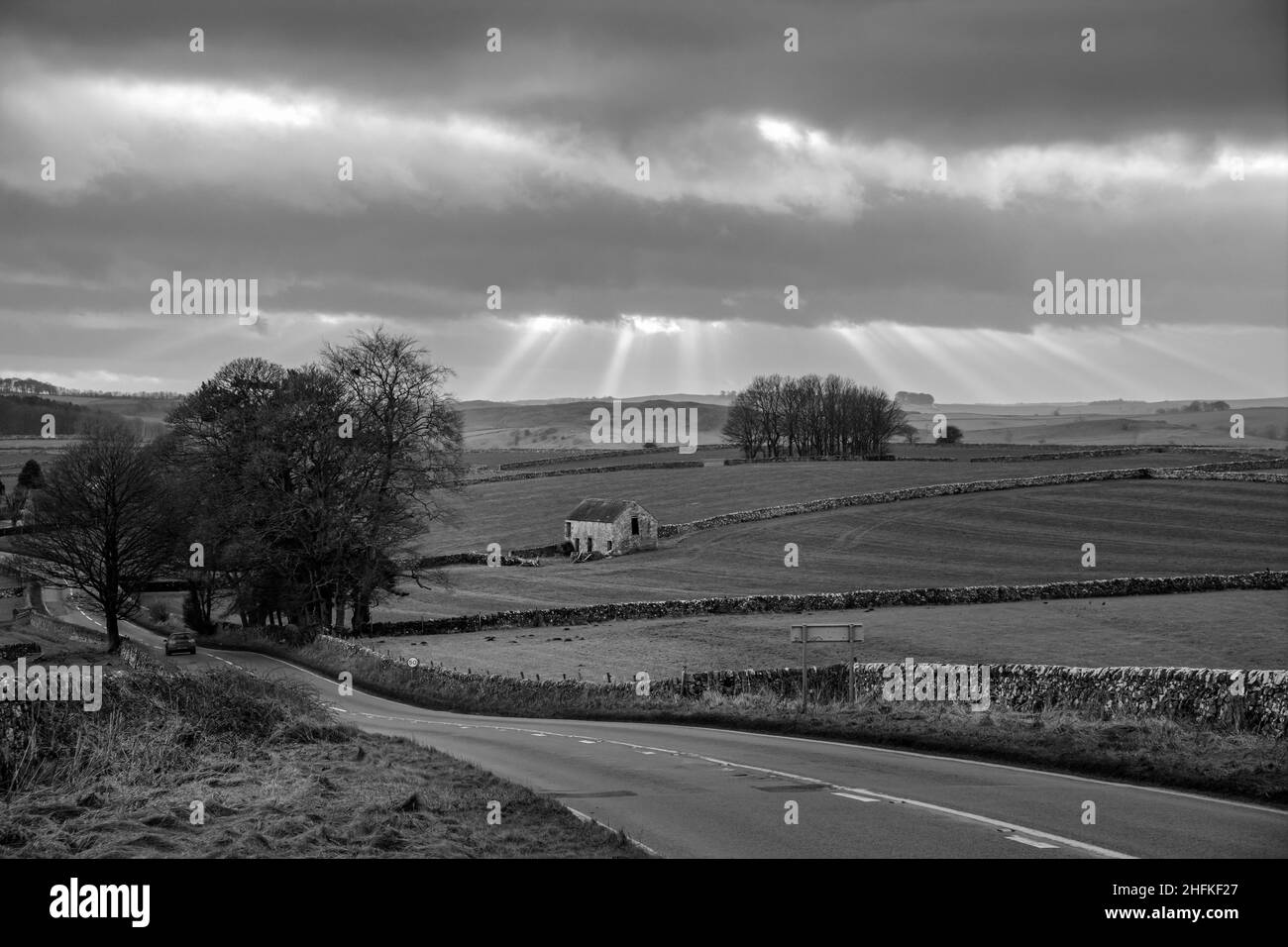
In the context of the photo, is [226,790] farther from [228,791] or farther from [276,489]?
[276,489]

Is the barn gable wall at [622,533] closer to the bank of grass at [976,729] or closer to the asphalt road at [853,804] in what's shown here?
the bank of grass at [976,729]

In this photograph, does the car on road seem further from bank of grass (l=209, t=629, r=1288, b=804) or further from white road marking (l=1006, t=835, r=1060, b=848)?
white road marking (l=1006, t=835, r=1060, b=848)

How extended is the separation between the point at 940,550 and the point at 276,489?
41554mm

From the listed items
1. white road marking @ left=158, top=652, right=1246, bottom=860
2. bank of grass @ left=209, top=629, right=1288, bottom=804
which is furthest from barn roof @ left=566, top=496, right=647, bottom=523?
white road marking @ left=158, top=652, right=1246, bottom=860

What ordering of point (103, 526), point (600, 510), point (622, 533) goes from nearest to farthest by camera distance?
point (103, 526)
point (622, 533)
point (600, 510)

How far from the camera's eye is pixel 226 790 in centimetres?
1204

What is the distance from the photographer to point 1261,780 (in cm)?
1380

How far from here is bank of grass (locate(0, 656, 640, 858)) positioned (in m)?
10.2

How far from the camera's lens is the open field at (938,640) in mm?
41250

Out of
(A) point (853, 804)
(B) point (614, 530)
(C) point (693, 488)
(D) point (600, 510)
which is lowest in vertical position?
(A) point (853, 804)

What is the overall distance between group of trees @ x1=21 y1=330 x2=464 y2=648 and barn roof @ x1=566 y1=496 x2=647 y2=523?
24.0 m

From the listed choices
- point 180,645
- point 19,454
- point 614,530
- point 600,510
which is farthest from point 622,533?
point 19,454
